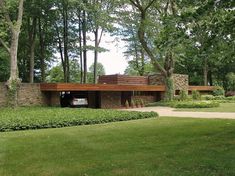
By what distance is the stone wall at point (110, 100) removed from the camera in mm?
29094

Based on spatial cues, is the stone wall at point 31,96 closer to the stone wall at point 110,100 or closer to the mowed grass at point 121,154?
the stone wall at point 110,100

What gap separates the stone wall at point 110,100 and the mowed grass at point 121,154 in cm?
1771

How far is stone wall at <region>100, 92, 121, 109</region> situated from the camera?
Result: 29094mm

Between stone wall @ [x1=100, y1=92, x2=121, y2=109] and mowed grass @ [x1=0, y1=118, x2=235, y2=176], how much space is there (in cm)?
1771

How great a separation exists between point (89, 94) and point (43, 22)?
9.82 m

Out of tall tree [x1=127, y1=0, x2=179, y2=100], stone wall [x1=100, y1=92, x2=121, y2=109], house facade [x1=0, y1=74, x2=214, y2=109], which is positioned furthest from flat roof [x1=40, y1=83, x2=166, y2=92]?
tall tree [x1=127, y1=0, x2=179, y2=100]

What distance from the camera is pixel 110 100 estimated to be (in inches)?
1168

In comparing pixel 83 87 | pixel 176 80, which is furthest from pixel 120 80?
pixel 83 87

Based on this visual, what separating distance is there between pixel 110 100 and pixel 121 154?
21962 mm

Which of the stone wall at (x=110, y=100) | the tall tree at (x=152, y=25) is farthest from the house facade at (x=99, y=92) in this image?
the tall tree at (x=152, y=25)

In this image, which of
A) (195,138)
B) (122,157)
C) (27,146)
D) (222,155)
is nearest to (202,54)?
(195,138)

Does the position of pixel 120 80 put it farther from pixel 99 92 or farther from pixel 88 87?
pixel 88 87

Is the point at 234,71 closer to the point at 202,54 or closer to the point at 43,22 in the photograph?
the point at 43,22

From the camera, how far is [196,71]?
5225 centimetres
